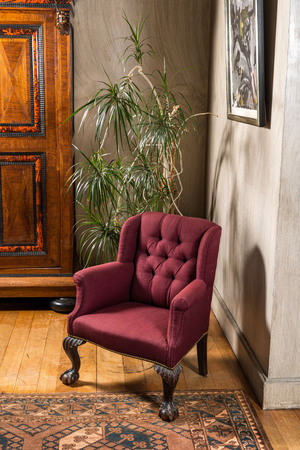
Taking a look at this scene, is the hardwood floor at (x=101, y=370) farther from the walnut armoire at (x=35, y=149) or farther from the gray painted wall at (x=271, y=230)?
the walnut armoire at (x=35, y=149)

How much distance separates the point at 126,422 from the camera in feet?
8.71

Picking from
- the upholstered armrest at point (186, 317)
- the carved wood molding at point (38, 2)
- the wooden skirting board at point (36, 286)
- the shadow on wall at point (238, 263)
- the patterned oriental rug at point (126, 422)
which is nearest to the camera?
the patterned oriental rug at point (126, 422)

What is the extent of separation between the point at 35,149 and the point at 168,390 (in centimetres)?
201

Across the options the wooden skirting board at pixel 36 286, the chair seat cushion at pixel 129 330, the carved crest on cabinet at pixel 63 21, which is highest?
the carved crest on cabinet at pixel 63 21

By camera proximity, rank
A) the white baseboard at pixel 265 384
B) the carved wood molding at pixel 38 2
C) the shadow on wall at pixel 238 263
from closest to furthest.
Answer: the white baseboard at pixel 265 384
the shadow on wall at pixel 238 263
the carved wood molding at pixel 38 2

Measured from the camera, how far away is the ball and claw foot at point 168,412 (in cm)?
267

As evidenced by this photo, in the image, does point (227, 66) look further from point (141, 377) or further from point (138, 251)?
point (141, 377)

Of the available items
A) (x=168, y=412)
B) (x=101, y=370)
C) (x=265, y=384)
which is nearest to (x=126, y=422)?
(x=168, y=412)

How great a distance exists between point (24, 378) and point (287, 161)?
187 cm

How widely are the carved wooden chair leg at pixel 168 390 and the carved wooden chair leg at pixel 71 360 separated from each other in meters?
0.53

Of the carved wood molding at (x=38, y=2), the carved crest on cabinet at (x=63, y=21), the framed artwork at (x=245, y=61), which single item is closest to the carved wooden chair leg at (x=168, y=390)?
the framed artwork at (x=245, y=61)

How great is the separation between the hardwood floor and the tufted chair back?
441 mm

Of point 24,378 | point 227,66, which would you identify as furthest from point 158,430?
point 227,66

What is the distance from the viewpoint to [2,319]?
153 inches
